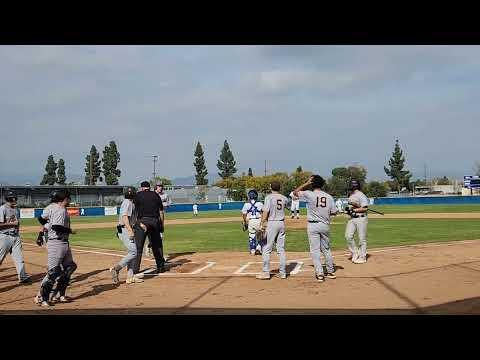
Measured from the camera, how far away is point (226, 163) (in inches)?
4560

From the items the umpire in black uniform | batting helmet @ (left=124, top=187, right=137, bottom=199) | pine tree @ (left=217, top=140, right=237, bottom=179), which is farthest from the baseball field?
pine tree @ (left=217, top=140, right=237, bottom=179)

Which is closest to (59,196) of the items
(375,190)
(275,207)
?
(275,207)

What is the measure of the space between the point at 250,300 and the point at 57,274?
326cm

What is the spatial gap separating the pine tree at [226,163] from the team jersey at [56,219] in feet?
353

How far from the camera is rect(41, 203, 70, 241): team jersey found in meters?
7.59

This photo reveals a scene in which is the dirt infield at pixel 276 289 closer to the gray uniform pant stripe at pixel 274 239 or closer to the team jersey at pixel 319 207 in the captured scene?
the gray uniform pant stripe at pixel 274 239

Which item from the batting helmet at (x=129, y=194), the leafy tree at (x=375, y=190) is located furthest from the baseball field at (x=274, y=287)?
the leafy tree at (x=375, y=190)

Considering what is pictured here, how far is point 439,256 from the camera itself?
12.0 metres

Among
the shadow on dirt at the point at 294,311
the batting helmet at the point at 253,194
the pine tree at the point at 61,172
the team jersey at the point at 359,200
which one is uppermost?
the pine tree at the point at 61,172

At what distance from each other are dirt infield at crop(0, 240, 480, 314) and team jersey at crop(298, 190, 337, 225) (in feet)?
4.11

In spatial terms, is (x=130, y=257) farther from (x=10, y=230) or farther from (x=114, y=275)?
(x=10, y=230)

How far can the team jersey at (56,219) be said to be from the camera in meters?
7.59
